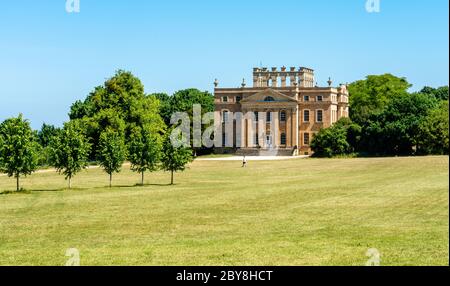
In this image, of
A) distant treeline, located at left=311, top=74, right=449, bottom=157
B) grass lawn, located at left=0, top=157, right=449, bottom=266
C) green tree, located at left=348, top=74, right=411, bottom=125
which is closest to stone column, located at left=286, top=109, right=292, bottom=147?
distant treeline, located at left=311, top=74, right=449, bottom=157

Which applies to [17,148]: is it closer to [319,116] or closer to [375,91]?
[319,116]

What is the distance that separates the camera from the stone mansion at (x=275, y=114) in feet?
348

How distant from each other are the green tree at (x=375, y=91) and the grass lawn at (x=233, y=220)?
60917mm

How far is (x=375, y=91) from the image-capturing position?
408 feet

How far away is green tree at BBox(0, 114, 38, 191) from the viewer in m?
50.4

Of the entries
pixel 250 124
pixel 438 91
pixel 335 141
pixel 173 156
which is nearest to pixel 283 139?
pixel 250 124

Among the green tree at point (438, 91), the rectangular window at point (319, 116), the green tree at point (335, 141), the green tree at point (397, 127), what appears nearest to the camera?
the green tree at point (397, 127)

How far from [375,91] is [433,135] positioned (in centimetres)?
3998

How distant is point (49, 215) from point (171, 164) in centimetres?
2381

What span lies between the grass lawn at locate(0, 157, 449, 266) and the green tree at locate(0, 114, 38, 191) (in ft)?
5.84

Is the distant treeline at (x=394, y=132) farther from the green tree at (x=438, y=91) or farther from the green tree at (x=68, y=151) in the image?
the green tree at (x=68, y=151)

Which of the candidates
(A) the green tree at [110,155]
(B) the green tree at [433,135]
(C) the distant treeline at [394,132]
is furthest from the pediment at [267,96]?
(A) the green tree at [110,155]

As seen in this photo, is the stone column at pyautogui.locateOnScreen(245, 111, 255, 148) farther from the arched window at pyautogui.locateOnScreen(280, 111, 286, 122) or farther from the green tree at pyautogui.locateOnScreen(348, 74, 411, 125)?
the green tree at pyautogui.locateOnScreen(348, 74, 411, 125)
